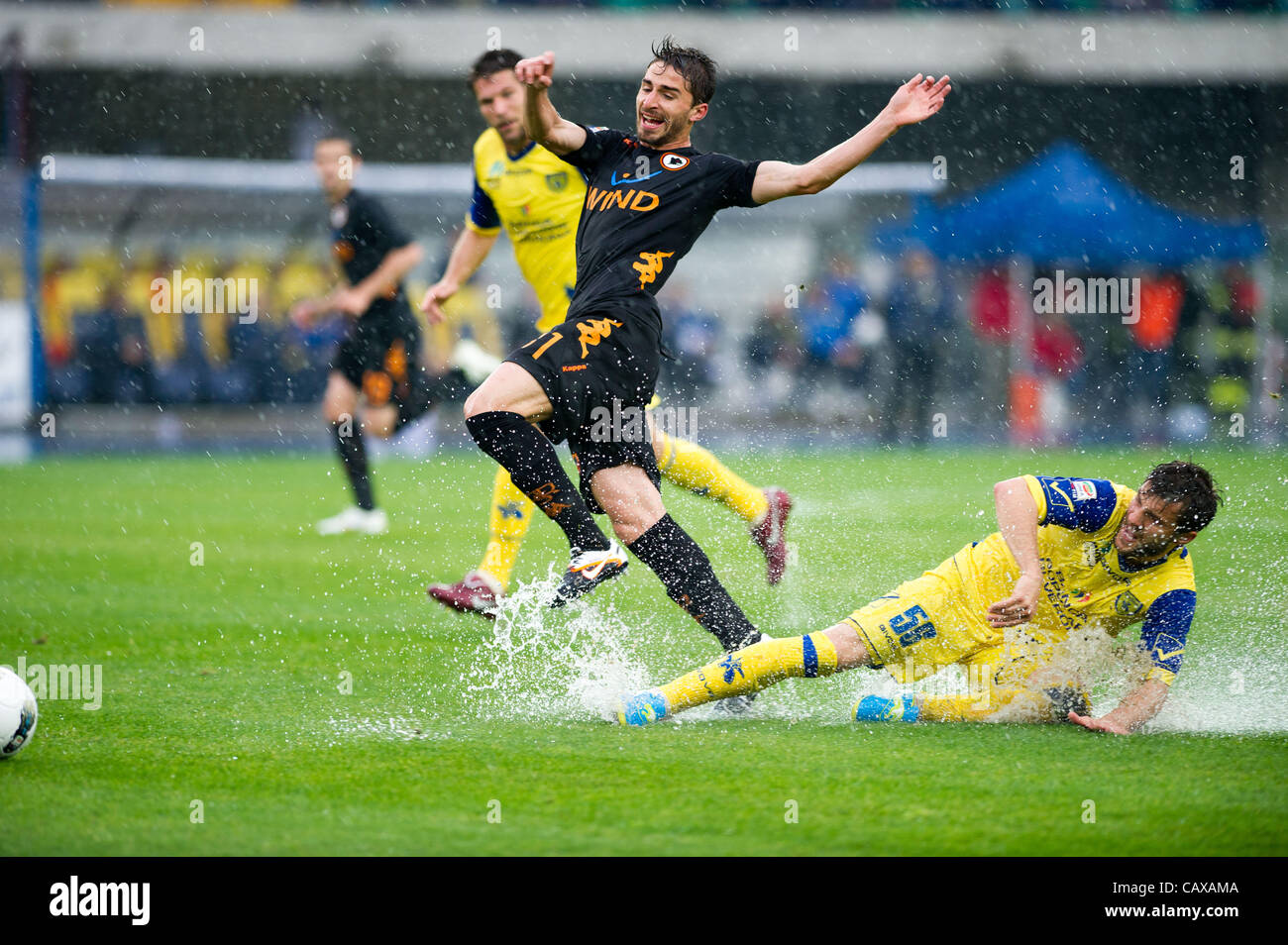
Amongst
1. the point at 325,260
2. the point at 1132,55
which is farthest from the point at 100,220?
the point at 1132,55

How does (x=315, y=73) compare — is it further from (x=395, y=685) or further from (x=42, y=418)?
(x=395, y=685)

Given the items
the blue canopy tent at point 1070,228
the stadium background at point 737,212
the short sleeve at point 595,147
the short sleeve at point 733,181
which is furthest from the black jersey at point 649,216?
the blue canopy tent at point 1070,228

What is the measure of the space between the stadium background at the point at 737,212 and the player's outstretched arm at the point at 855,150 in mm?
13145

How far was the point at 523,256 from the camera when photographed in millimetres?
6785

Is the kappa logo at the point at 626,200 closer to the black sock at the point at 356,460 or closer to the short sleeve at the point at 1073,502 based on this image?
the short sleeve at the point at 1073,502

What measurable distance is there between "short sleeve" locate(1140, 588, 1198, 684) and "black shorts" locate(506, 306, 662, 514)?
1.69 m

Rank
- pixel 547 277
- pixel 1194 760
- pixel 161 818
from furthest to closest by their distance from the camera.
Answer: pixel 547 277 → pixel 1194 760 → pixel 161 818

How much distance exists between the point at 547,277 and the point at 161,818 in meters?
3.74

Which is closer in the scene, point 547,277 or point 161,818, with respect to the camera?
point 161,818

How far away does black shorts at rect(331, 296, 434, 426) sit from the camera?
934cm

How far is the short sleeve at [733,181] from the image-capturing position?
478 centimetres

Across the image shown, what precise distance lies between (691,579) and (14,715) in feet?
6.83

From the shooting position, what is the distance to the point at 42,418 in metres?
16.9

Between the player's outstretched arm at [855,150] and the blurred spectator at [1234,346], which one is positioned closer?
the player's outstretched arm at [855,150]
